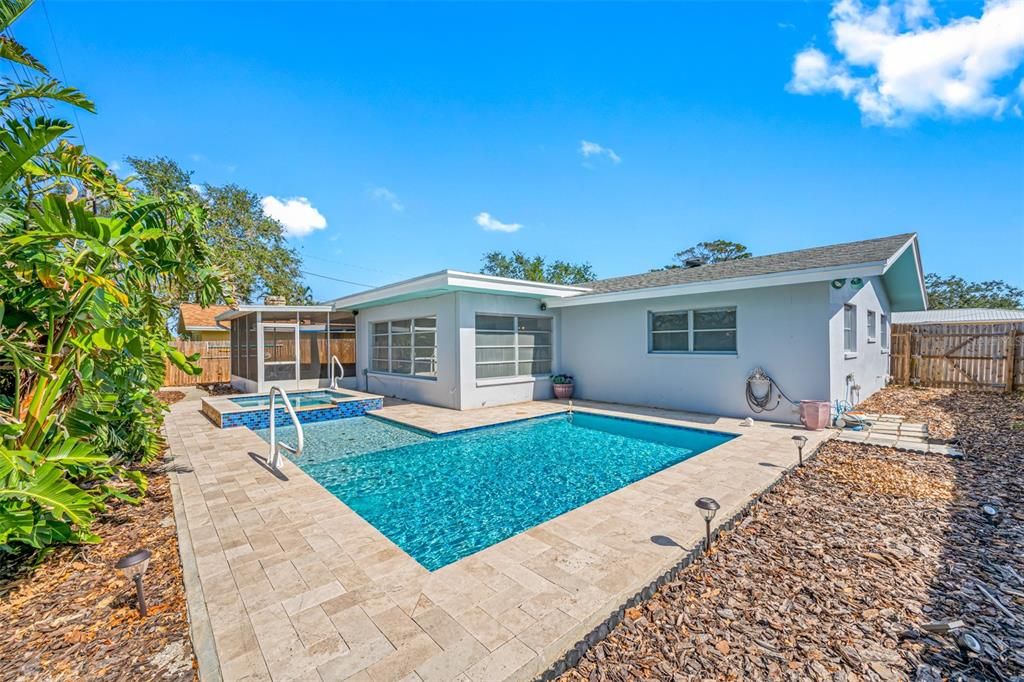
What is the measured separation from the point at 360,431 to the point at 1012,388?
1817cm

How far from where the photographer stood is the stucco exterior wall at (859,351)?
338 inches

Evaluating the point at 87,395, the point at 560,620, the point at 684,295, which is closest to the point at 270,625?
the point at 560,620

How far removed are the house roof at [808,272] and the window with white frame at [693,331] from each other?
2.87 ft

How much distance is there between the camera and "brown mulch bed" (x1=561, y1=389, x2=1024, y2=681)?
2377 millimetres

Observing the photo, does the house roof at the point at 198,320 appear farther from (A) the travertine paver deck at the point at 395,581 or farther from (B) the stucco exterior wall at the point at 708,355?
(A) the travertine paver deck at the point at 395,581

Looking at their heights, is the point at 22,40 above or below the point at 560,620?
above

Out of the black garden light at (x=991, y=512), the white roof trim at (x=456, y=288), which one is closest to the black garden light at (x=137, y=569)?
the black garden light at (x=991, y=512)

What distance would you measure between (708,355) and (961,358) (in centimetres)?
1018

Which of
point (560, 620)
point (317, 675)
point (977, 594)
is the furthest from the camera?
point (977, 594)

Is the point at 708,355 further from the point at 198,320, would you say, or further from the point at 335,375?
the point at 198,320

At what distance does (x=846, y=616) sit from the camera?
277cm

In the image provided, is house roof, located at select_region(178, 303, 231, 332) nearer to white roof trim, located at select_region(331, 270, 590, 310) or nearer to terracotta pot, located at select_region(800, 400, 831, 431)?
white roof trim, located at select_region(331, 270, 590, 310)

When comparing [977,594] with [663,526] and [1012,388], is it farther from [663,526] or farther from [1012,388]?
[1012,388]

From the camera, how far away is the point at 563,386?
12.9 meters
